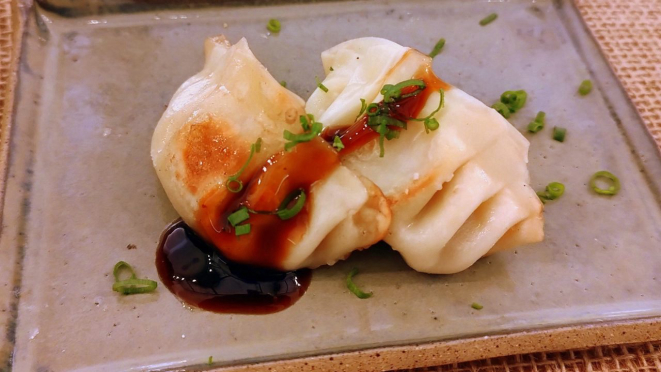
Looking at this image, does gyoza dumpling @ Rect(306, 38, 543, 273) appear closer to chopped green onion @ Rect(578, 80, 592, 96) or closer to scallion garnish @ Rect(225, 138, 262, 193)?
scallion garnish @ Rect(225, 138, 262, 193)

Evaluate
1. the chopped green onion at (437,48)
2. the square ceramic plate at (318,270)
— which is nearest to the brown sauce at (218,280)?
the square ceramic plate at (318,270)

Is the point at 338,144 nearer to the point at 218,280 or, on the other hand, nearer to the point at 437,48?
the point at 218,280

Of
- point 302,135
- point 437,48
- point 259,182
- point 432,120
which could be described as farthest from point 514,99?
point 259,182

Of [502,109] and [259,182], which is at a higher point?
[259,182]

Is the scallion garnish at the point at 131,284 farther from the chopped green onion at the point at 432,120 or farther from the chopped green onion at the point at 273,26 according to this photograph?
the chopped green onion at the point at 273,26

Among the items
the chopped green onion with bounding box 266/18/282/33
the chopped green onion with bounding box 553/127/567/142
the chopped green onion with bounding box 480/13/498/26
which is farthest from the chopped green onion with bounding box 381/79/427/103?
the chopped green onion with bounding box 480/13/498/26

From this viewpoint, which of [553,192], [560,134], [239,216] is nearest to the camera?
[239,216]
